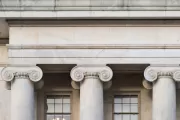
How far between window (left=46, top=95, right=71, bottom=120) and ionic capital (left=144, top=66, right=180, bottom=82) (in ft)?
14.6

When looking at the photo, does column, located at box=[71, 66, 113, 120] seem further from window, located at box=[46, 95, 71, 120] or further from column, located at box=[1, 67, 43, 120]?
window, located at box=[46, 95, 71, 120]

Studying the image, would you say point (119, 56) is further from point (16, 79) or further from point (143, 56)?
point (16, 79)

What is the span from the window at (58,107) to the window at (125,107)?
2066 millimetres

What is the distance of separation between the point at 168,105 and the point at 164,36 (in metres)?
2.82

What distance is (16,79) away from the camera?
1545 inches

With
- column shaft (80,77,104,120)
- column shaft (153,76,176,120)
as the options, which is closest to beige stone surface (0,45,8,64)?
column shaft (80,77,104,120)

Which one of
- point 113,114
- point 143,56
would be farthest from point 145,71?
point 113,114

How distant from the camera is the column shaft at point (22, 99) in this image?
128ft

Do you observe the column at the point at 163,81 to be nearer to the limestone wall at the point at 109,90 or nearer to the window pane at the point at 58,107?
the limestone wall at the point at 109,90

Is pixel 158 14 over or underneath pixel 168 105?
over

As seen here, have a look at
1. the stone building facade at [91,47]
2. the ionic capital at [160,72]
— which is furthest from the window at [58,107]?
the ionic capital at [160,72]

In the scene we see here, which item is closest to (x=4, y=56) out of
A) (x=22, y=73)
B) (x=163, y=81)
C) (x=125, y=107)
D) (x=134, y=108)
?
(x=22, y=73)

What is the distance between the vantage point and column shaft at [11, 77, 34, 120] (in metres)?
38.9

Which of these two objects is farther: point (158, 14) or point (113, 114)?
point (113, 114)
